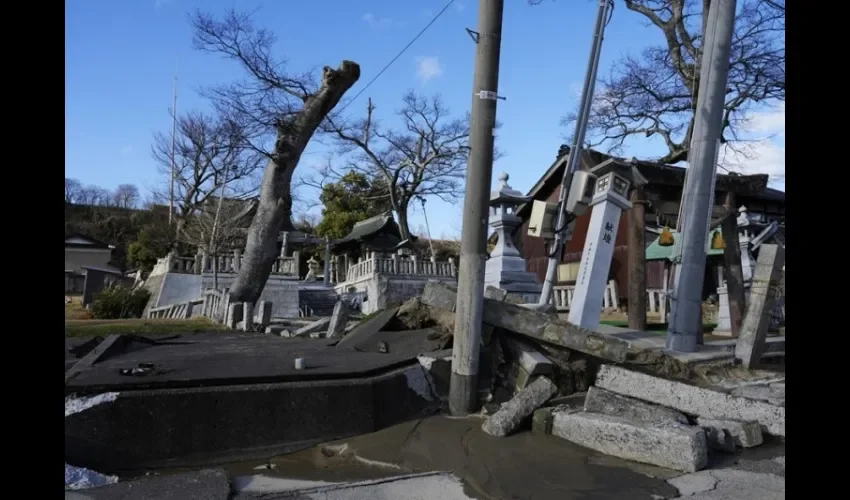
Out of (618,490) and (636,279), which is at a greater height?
(636,279)

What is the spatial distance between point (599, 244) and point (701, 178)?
5.28 feet

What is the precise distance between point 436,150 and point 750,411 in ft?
105

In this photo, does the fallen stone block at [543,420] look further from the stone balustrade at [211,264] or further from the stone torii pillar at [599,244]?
the stone balustrade at [211,264]

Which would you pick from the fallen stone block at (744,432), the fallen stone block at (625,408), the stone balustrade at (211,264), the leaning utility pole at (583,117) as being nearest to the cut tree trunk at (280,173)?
the leaning utility pole at (583,117)

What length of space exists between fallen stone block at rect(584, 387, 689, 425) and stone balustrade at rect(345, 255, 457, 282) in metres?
23.9

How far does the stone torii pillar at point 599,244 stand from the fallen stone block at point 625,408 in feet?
9.42

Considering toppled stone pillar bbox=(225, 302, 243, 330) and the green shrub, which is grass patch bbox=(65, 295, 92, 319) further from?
toppled stone pillar bbox=(225, 302, 243, 330)

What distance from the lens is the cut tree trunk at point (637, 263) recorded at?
1078 cm

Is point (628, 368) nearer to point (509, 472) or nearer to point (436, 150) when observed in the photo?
point (509, 472)

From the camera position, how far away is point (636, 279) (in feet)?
35.9

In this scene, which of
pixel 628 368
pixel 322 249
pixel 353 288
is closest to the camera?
pixel 628 368

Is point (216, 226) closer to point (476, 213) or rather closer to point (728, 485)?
point (476, 213)

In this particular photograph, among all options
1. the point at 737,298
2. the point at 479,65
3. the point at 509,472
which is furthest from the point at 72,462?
the point at 737,298

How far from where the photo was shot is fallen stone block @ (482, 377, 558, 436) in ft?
15.4
